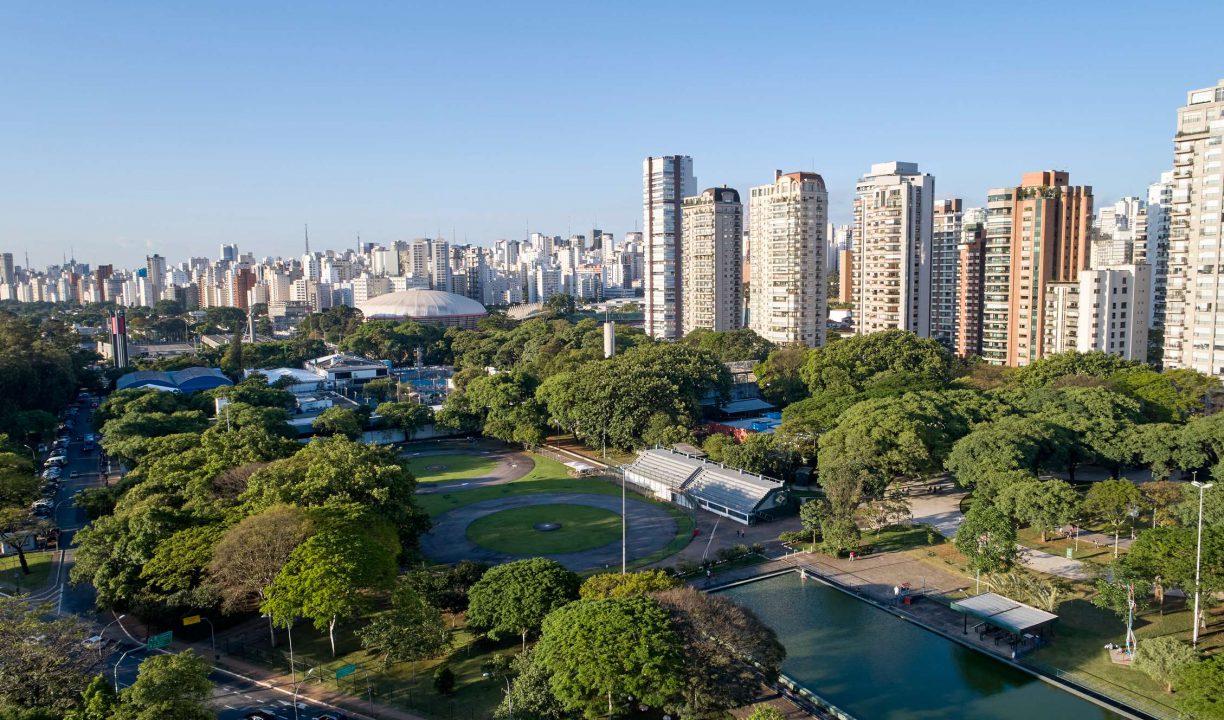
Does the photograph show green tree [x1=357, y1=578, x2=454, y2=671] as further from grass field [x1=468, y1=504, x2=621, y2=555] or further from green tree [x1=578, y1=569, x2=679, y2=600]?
grass field [x1=468, y1=504, x2=621, y2=555]

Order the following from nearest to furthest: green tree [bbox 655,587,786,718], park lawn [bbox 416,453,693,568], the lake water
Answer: green tree [bbox 655,587,786,718] → the lake water → park lawn [bbox 416,453,693,568]

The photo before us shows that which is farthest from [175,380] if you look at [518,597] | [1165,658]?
[1165,658]

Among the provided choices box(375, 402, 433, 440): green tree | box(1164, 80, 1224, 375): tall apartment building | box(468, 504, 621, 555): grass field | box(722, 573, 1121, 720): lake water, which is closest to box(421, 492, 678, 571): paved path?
box(468, 504, 621, 555): grass field

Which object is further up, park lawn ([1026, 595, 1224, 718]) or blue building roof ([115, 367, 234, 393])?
blue building roof ([115, 367, 234, 393])

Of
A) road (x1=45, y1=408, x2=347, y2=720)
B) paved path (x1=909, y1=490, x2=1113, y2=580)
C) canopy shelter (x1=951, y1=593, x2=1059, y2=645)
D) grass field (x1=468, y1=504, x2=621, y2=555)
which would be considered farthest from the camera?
grass field (x1=468, y1=504, x2=621, y2=555)

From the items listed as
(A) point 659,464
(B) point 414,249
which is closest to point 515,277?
(B) point 414,249

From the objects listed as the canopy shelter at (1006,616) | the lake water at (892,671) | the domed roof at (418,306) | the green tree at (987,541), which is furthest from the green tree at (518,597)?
the domed roof at (418,306)

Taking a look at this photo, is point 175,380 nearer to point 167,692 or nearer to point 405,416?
point 405,416

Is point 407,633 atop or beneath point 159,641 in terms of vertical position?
atop
